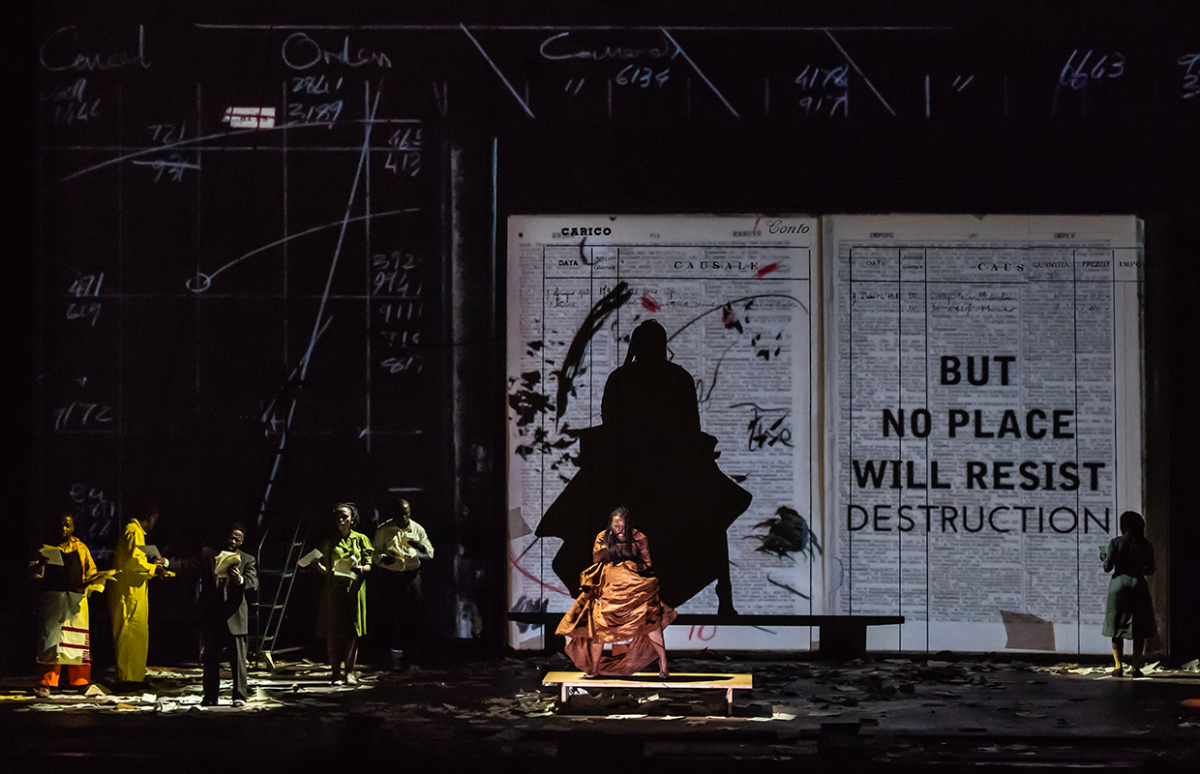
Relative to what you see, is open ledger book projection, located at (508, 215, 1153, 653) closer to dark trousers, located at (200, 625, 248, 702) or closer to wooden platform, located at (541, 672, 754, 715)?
wooden platform, located at (541, 672, 754, 715)

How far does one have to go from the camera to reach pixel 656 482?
37.7 ft

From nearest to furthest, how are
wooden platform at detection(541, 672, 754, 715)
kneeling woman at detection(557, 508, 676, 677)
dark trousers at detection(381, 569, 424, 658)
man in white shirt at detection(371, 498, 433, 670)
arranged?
wooden platform at detection(541, 672, 754, 715) < kneeling woman at detection(557, 508, 676, 677) < man in white shirt at detection(371, 498, 433, 670) < dark trousers at detection(381, 569, 424, 658)

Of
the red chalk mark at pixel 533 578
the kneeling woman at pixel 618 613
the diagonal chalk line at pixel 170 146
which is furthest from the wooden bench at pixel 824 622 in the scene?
the diagonal chalk line at pixel 170 146

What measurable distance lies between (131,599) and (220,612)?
1.33 meters

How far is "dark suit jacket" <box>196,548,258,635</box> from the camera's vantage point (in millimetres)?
9297

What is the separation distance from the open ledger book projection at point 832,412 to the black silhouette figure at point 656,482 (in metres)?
0.02

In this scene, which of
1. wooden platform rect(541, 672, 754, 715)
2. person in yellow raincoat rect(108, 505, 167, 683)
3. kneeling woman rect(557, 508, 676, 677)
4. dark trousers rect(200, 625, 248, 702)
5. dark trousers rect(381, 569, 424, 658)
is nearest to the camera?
wooden platform rect(541, 672, 754, 715)

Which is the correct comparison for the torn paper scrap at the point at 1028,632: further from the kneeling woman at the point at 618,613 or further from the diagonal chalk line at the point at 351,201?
the diagonal chalk line at the point at 351,201

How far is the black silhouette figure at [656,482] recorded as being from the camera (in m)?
11.4

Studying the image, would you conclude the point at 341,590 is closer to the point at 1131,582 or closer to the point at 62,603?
the point at 62,603

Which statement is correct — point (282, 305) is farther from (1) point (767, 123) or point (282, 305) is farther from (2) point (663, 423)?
(1) point (767, 123)

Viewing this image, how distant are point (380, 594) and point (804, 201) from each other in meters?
5.25

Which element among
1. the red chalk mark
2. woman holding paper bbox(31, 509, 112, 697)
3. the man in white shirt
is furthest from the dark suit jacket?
the red chalk mark

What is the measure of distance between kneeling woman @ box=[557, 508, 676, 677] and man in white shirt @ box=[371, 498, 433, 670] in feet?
6.76
